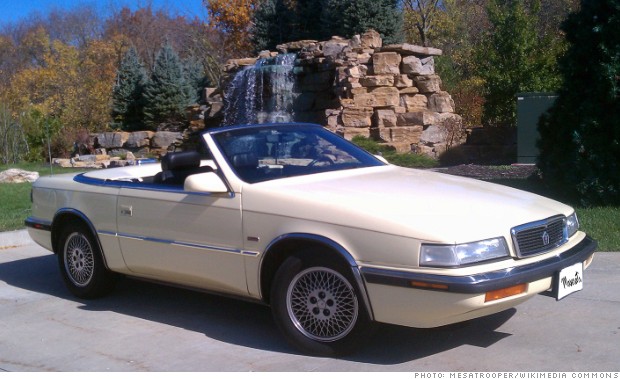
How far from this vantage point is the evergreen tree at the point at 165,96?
25641 millimetres

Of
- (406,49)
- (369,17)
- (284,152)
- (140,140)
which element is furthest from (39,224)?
(140,140)

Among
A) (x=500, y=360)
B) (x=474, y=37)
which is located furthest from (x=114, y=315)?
(x=474, y=37)

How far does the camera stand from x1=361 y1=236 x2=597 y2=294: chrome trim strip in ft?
14.8

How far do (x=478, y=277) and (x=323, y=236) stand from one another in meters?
1.02

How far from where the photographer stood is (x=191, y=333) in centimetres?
594

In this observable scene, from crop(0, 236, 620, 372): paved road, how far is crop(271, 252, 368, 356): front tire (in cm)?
13

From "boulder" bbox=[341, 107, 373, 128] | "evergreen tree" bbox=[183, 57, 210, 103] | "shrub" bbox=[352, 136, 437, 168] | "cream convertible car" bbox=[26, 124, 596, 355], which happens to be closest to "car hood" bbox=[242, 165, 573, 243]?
"cream convertible car" bbox=[26, 124, 596, 355]

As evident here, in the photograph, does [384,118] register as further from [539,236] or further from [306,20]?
[539,236]

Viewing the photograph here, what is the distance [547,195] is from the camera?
1071 centimetres

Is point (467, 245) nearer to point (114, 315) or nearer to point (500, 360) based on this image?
point (500, 360)

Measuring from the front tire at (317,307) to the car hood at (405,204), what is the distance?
13.5 inches

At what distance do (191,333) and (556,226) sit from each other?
2.76m

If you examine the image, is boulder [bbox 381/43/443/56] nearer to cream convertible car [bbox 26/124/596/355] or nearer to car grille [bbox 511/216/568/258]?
cream convertible car [bbox 26/124/596/355]

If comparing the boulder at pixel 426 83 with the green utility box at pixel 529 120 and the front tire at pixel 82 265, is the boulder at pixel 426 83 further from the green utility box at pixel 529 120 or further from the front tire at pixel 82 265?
the front tire at pixel 82 265
